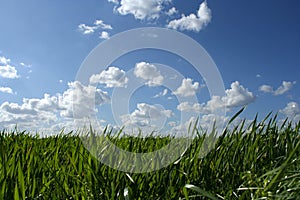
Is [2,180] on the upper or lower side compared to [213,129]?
lower

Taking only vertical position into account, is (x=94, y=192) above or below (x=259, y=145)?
below

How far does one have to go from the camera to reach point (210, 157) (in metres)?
2.28

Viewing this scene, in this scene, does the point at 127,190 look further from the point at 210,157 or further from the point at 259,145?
the point at 259,145

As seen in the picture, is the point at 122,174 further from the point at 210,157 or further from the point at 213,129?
the point at 213,129

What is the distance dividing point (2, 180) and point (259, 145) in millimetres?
1725

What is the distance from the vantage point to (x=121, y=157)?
2.44m

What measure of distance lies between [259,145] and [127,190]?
128cm

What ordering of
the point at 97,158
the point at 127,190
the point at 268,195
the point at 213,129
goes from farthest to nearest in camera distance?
the point at 213,129, the point at 97,158, the point at 127,190, the point at 268,195

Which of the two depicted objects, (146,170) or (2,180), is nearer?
(2,180)

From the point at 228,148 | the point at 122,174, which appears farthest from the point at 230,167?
the point at 122,174

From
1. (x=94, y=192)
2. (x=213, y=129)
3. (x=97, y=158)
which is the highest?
(x=213, y=129)

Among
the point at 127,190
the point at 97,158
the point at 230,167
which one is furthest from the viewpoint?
the point at 230,167

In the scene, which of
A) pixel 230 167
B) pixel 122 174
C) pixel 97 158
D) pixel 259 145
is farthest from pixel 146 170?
pixel 259 145

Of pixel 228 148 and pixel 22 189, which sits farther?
pixel 228 148
